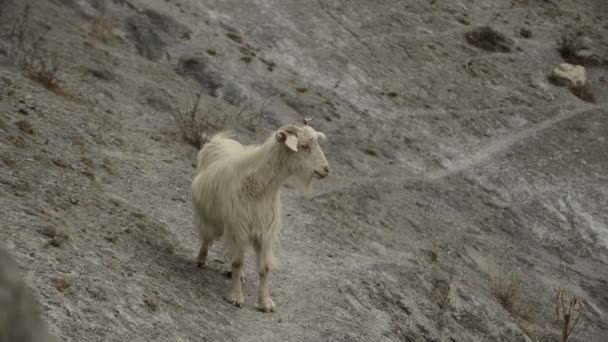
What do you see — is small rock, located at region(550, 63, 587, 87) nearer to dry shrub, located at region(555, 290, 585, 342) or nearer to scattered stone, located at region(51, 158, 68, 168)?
dry shrub, located at region(555, 290, 585, 342)

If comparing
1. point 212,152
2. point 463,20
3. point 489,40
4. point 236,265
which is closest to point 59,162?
point 212,152

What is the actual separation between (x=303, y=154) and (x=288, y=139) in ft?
1.22

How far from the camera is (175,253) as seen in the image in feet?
41.3

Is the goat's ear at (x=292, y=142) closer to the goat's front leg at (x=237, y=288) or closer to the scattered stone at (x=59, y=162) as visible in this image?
the goat's front leg at (x=237, y=288)

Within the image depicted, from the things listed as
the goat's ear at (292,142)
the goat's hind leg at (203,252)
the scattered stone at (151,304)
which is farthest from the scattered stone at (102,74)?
the scattered stone at (151,304)

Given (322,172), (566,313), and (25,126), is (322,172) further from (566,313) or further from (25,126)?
(566,313)

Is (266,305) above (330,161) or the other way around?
above

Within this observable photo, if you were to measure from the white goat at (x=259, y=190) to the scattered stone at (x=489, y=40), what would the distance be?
3097 cm

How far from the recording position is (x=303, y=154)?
10688 millimetres

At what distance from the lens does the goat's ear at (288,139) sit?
10.4m

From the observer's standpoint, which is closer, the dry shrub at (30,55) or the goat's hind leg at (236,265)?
the goat's hind leg at (236,265)

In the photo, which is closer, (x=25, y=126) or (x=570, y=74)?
(x=25, y=126)

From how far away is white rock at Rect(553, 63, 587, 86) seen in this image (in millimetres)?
38906

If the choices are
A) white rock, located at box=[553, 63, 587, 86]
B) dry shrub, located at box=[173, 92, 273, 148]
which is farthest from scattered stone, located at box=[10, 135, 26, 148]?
white rock, located at box=[553, 63, 587, 86]
